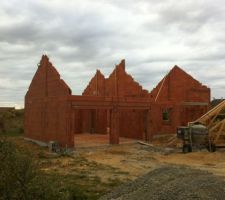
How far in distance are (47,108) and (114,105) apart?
542 cm

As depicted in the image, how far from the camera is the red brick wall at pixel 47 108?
2764 centimetres

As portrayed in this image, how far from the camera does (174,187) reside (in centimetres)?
1027

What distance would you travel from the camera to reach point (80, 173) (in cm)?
1888

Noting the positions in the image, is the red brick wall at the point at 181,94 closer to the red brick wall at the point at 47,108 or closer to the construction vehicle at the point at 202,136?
the construction vehicle at the point at 202,136

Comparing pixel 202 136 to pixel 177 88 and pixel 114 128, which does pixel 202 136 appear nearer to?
pixel 114 128

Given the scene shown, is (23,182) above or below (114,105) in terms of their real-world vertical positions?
below

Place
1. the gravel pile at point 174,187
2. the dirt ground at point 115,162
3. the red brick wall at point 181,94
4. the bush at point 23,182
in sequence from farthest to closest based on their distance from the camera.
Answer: the red brick wall at point 181,94, the dirt ground at point 115,162, the gravel pile at point 174,187, the bush at point 23,182

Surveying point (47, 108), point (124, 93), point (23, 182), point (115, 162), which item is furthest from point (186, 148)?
point (23, 182)

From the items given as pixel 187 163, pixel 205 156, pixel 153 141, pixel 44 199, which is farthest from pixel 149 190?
pixel 153 141

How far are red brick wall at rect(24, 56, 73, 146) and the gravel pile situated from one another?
50.5ft

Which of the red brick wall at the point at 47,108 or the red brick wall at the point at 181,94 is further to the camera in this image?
the red brick wall at the point at 181,94

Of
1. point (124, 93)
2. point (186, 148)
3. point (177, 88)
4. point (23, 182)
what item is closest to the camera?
point (23, 182)

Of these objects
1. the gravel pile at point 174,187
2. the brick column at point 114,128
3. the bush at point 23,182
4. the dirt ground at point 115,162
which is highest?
the brick column at point 114,128

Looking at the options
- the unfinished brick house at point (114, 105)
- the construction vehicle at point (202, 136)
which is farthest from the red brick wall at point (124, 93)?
the construction vehicle at point (202, 136)
